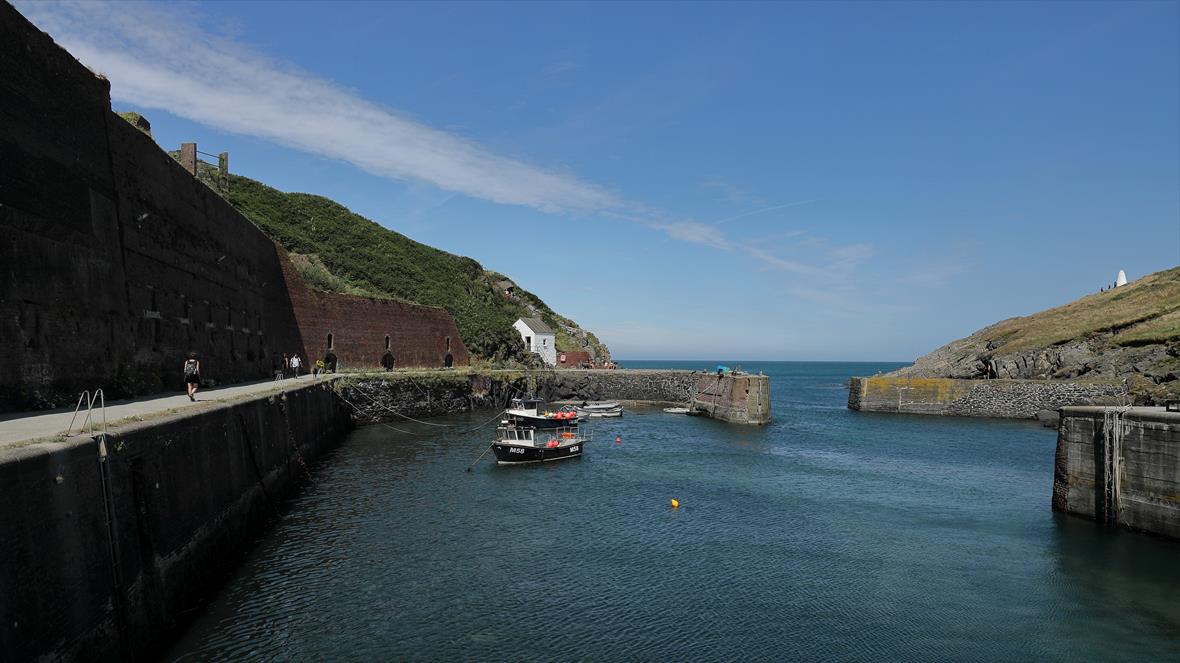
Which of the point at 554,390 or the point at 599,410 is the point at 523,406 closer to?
the point at 599,410

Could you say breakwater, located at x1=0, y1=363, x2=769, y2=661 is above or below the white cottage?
below

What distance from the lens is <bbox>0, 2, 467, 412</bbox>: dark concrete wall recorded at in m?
15.7

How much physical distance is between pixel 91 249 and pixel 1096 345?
2847 inches

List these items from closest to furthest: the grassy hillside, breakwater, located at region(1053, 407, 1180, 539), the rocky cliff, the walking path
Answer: the walking path, breakwater, located at region(1053, 407, 1180, 539), the rocky cliff, the grassy hillside

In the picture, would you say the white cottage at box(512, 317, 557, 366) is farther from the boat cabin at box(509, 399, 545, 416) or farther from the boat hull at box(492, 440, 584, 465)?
the boat hull at box(492, 440, 584, 465)

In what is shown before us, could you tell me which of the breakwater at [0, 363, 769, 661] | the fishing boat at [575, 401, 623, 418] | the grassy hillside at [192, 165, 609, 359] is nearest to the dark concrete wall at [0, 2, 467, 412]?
the breakwater at [0, 363, 769, 661]

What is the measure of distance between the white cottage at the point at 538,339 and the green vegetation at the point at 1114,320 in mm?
50822

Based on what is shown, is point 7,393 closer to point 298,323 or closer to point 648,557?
point 648,557

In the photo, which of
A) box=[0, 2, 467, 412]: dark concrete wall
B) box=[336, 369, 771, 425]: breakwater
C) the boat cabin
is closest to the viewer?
box=[0, 2, 467, 412]: dark concrete wall

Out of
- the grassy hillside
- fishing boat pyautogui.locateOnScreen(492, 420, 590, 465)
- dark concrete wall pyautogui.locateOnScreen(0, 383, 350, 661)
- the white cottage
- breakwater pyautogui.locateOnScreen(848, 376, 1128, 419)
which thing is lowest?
breakwater pyautogui.locateOnScreen(848, 376, 1128, 419)

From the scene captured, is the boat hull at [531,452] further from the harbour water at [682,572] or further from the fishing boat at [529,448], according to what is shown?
the harbour water at [682,572]

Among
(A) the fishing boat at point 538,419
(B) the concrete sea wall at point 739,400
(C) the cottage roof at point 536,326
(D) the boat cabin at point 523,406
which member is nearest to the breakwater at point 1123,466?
(B) the concrete sea wall at point 739,400

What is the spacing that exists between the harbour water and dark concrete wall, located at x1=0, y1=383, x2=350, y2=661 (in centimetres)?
94

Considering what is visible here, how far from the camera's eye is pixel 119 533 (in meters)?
10.9
